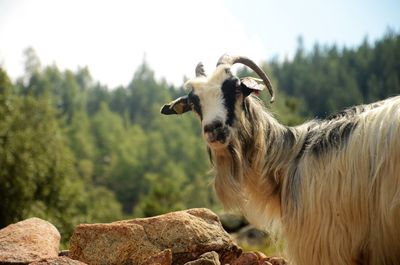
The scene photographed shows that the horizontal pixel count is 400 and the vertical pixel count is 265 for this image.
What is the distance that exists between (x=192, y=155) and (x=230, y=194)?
109 m

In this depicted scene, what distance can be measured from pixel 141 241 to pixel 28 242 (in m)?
1.67

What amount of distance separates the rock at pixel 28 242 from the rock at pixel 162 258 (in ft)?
5.10

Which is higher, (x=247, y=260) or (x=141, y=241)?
(x=141, y=241)

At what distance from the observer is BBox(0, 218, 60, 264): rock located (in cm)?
699

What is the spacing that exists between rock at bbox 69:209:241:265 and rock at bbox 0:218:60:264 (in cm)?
57

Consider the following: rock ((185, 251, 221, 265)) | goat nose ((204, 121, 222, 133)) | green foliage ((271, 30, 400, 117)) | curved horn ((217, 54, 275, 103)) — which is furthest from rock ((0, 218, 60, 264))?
green foliage ((271, 30, 400, 117))

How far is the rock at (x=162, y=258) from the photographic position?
617 cm

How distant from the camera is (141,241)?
680 centimetres

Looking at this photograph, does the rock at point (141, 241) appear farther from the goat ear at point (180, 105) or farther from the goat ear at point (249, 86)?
the goat ear at point (249, 86)

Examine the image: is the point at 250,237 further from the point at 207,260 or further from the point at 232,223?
the point at 207,260

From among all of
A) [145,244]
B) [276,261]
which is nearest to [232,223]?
[276,261]

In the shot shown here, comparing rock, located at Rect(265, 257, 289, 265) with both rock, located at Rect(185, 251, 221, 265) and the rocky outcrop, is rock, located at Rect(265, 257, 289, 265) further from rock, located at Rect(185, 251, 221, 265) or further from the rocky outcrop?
rock, located at Rect(185, 251, 221, 265)

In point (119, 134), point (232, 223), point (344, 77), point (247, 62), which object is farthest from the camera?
point (344, 77)

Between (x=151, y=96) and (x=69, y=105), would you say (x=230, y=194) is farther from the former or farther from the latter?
(x=151, y=96)
